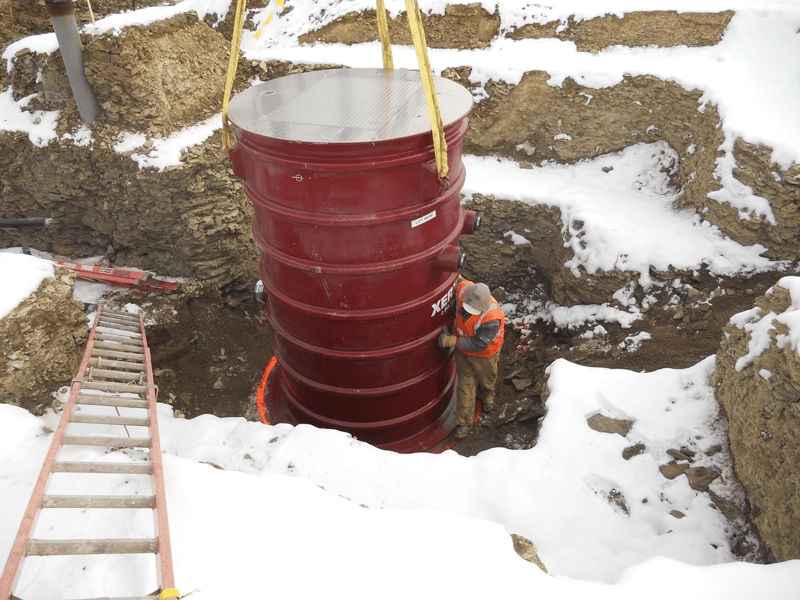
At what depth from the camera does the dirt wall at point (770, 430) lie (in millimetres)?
2408

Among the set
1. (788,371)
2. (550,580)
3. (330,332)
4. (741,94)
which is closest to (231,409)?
(330,332)

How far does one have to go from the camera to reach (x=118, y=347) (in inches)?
147

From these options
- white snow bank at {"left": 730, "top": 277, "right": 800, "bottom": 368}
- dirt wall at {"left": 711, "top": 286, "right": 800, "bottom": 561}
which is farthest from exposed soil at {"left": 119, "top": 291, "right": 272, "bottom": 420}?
white snow bank at {"left": 730, "top": 277, "right": 800, "bottom": 368}

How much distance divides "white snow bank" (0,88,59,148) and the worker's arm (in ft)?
16.7

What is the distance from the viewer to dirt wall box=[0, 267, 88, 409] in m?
3.54

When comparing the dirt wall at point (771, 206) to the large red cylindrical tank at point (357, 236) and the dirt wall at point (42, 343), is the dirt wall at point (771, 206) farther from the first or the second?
the dirt wall at point (42, 343)

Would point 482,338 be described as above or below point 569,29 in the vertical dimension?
below

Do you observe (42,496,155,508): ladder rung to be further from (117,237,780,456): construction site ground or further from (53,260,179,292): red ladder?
(53,260,179,292): red ladder

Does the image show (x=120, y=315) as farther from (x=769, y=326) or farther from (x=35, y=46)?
(x=769, y=326)

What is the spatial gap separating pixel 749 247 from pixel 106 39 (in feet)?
22.3

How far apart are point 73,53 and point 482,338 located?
196 inches

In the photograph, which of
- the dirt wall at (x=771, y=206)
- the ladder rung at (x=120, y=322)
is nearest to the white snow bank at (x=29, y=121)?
the ladder rung at (x=120, y=322)

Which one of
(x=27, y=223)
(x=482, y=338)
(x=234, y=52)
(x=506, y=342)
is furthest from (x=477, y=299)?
(x=27, y=223)

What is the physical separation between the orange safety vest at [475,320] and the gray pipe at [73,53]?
4534 millimetres
